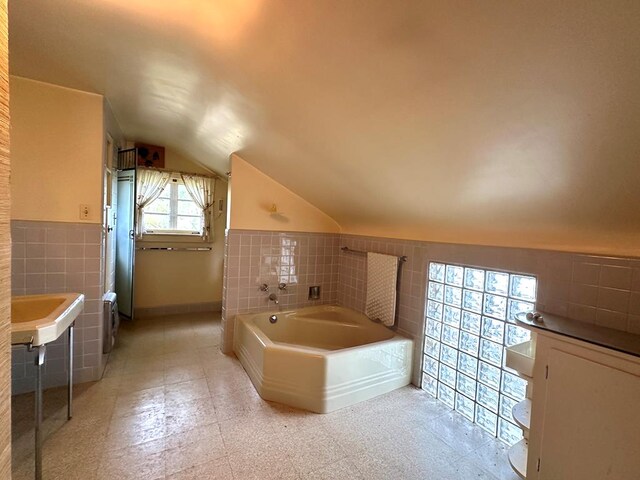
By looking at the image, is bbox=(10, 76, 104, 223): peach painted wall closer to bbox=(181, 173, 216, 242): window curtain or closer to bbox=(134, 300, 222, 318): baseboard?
bbox=(181, 173, 216, 242): window curtain

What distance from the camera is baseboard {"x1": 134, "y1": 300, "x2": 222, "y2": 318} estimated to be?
388cm

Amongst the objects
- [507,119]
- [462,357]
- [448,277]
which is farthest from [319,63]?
[462,357]

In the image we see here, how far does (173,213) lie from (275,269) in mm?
1845

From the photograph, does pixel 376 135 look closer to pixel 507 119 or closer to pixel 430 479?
pixel 507 119

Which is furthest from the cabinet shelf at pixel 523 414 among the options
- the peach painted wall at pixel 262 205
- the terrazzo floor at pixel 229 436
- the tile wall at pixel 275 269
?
the peach painted wall at pixel 262 205

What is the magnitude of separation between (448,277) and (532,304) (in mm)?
600

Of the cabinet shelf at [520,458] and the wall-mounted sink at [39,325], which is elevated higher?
the wall-mounted sink at [39,325]

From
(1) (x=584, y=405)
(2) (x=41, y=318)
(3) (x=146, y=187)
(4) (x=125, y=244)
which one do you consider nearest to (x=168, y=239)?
(4) (x=125, y=244)

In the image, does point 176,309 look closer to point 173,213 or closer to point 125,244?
point 125,244

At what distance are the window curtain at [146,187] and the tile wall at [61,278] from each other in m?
1.50

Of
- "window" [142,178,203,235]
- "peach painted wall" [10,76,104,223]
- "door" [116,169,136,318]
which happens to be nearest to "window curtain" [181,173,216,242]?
"window" [142,178,203,235]

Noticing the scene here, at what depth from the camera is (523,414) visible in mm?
1543

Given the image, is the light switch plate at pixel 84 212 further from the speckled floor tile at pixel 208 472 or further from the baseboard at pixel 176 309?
the baseboard at pixel 176 309

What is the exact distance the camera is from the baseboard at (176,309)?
3882 millimetres
